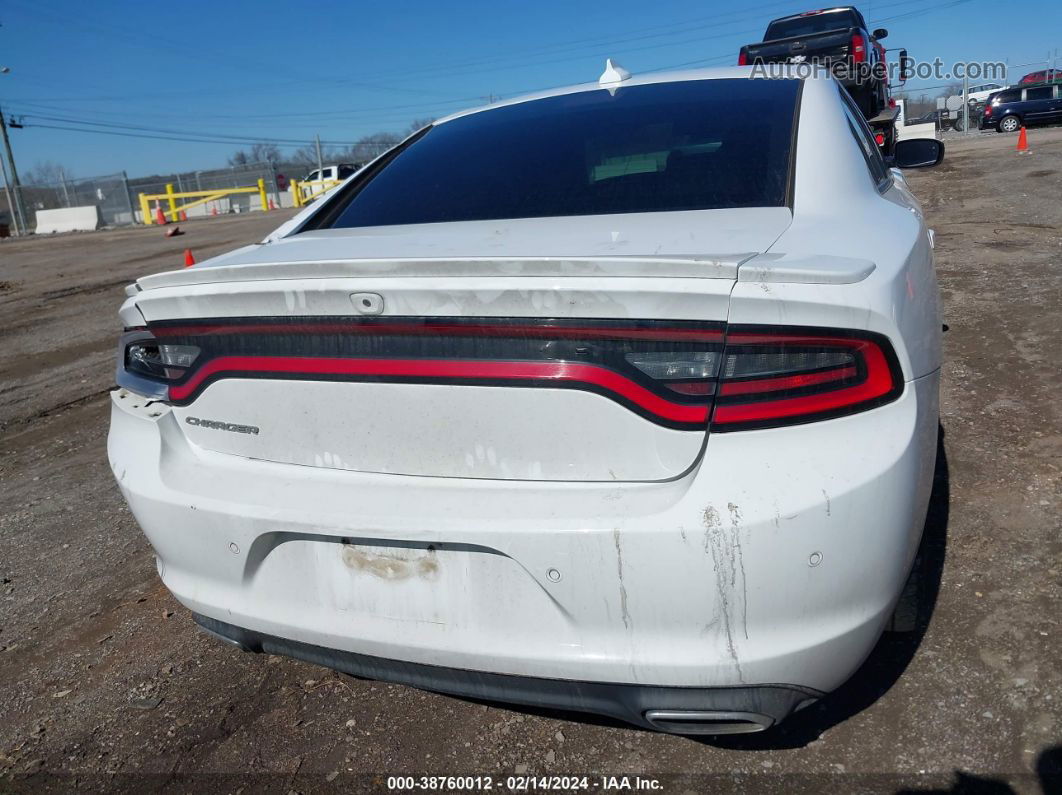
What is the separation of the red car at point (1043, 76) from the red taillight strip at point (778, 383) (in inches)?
1510

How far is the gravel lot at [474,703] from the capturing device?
6.66 ft

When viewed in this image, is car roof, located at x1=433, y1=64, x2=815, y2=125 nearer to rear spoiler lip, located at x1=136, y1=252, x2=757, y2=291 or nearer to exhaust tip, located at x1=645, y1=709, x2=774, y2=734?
rear spoiler lip, located at x1=136, y1=252, x2=757, y2=291

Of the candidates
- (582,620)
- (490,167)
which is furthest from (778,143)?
(582,620)

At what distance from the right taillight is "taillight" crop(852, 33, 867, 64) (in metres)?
13.4

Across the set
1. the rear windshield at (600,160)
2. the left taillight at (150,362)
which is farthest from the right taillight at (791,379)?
the left taillight at (150,362)

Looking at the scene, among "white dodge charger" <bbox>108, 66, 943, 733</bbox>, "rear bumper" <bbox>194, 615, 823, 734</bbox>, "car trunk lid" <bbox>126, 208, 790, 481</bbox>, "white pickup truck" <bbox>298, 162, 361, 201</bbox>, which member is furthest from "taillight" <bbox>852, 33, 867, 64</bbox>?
"white pickup truck" <bbox>298, 162, 361, 201</bbox>

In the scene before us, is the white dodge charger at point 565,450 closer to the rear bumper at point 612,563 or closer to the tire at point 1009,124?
the rear bumper at point 612,563

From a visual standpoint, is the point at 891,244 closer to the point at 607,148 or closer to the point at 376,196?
the point at 607,148

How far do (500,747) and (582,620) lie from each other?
2.32ft

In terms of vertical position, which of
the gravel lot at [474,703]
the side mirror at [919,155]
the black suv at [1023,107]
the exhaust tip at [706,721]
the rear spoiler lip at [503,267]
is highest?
the black suv at [1023,107]

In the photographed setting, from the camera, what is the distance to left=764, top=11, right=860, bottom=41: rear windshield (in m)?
13.8

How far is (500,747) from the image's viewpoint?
216 cm

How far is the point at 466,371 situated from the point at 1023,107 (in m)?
36.1

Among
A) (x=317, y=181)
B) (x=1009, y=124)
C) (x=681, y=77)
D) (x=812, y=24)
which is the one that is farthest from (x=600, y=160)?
(x=317, y=181)
